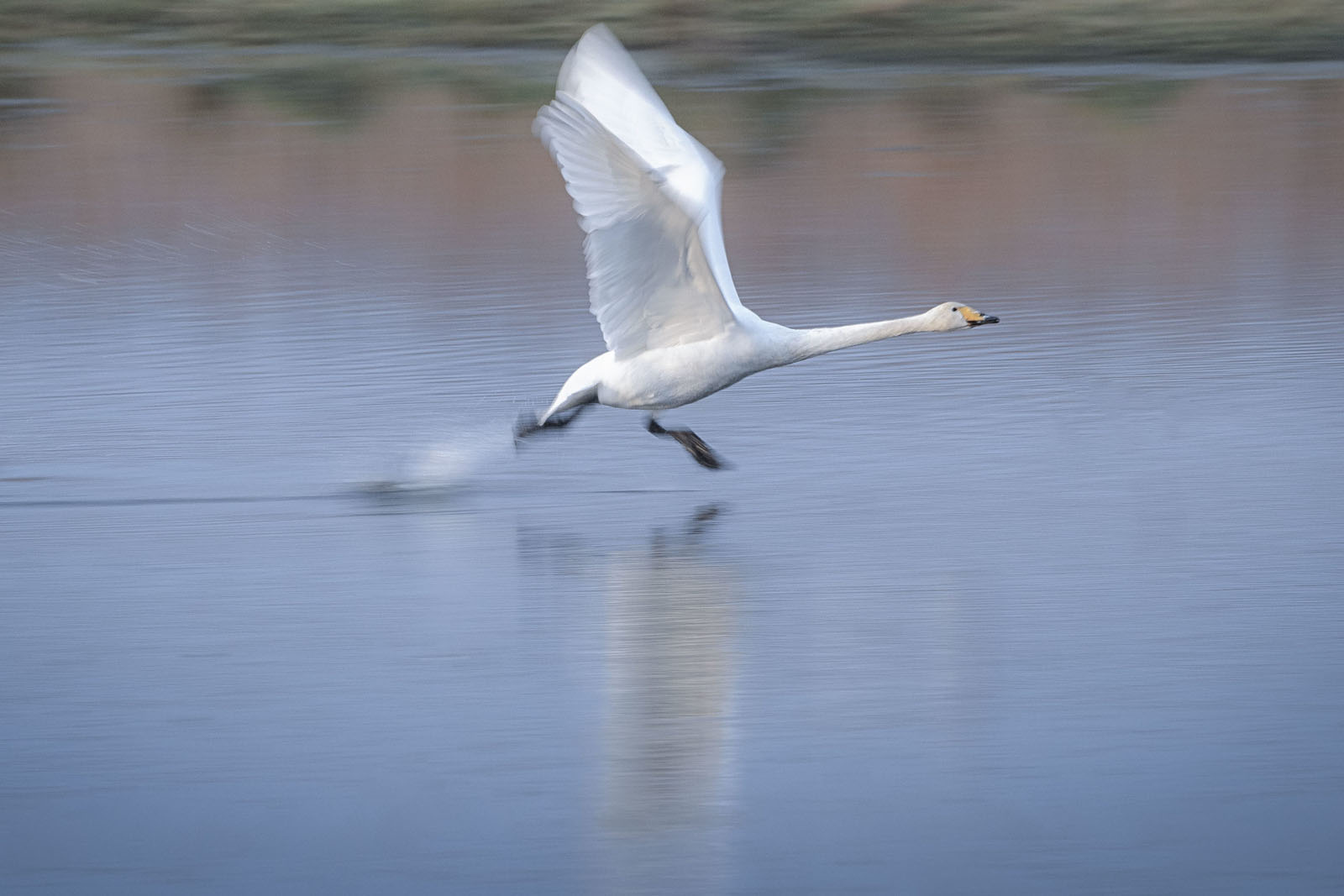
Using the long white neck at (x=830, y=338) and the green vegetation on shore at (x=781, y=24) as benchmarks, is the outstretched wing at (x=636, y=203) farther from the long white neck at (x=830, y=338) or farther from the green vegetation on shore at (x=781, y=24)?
the green vegetation on shore at (x=781, y=24)

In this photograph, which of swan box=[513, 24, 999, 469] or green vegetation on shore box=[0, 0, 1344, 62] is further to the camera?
green vegetation on shore box=[0, 0, 1344, 62]

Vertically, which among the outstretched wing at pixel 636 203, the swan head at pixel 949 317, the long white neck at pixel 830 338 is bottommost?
the long white neck at pixel 830 338

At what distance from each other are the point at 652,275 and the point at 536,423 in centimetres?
84

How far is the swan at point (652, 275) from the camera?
6.32 metres

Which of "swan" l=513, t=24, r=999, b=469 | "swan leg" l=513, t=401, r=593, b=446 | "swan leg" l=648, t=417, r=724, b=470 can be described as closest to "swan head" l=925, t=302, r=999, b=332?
A: "swan" l=513, t=24, r=999, b=469

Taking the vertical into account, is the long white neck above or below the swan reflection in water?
above

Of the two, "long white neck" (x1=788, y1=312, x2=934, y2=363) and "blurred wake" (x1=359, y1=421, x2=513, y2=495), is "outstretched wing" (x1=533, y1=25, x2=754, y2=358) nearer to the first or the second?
"long white neck" (x1=788, y1=312, x2=934, y2=363)

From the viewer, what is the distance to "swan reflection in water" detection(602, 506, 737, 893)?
4.27 metres

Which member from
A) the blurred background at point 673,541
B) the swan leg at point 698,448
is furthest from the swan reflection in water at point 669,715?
the swan leg at point 698,448

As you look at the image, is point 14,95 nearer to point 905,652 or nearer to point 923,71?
point 923,71

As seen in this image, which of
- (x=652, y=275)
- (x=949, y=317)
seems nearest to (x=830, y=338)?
(x=949, y=317)

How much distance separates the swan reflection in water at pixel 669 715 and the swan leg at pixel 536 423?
94 centimetres

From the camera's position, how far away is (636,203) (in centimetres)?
633

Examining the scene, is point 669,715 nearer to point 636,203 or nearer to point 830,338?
point 636,203
